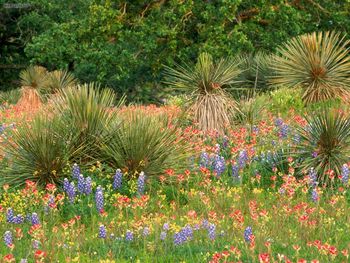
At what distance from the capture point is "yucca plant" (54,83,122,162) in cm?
838

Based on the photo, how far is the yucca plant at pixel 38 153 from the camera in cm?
791

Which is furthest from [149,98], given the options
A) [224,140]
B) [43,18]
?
[224,140]

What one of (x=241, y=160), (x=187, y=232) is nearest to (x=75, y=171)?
(x=241, y=160)

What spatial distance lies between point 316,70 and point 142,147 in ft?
25.2

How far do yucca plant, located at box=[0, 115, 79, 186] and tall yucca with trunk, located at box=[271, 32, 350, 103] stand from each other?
7562 mm

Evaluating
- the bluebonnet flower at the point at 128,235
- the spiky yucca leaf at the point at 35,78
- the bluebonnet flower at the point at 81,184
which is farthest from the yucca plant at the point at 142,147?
the spiky yucca leaf at the point at 35,78

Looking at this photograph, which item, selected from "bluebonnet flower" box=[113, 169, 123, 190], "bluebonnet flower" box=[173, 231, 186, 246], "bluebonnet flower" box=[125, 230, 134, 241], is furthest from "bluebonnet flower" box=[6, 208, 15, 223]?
"bluebonnet flower" box=[173, 231, 186, 246]

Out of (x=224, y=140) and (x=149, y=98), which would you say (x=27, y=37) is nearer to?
(x=149, y=98)

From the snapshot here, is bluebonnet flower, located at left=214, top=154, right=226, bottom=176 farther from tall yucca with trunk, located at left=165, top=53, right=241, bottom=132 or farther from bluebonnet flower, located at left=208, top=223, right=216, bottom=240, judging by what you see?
tall yucca with trunk, located at left=165, top=53, right=241, bottom=132

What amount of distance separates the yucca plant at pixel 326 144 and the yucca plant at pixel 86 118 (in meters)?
2.34

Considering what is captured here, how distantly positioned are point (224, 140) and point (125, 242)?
4.09 meters

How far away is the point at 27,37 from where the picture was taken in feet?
101

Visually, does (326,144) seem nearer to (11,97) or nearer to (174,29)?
(174,29)

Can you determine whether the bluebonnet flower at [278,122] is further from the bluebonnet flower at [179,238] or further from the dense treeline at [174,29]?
the dense treeline at [174,29]
